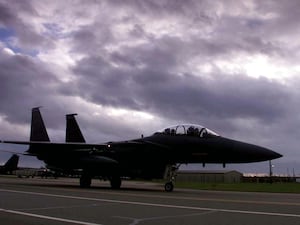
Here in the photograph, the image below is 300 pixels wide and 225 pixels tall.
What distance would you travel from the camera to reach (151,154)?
71.4ft

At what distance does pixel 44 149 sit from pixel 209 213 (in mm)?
16386

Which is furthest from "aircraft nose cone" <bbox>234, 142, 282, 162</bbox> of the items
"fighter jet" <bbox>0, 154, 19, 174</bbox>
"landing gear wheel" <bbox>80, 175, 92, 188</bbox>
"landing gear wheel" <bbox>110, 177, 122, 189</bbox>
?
"fighter jet" <bbox>0, 154, 19, 174</bbox>

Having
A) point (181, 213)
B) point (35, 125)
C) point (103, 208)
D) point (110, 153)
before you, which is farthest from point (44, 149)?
point (181, 213)

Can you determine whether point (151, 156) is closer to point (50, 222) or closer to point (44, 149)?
point (44, 149)

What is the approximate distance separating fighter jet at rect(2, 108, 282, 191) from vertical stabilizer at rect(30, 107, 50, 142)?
15.8 ft

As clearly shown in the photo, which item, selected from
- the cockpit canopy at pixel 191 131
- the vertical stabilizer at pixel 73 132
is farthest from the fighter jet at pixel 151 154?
the vertical stabilizer at pixel 73 132

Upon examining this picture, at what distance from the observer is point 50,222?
8359 millimetres

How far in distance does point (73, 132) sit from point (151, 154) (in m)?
11.4

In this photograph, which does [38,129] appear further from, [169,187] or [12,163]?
[12,163]

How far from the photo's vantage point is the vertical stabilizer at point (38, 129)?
30500 millimetres

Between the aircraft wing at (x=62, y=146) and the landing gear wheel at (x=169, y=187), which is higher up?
the aircraft wing at (x=62, y=146)

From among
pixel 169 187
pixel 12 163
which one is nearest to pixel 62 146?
pixel 169 187

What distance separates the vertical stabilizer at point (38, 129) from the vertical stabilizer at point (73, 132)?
162cm

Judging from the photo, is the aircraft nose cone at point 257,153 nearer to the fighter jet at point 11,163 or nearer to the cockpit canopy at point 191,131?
the cockpit canopy at point 191,131
